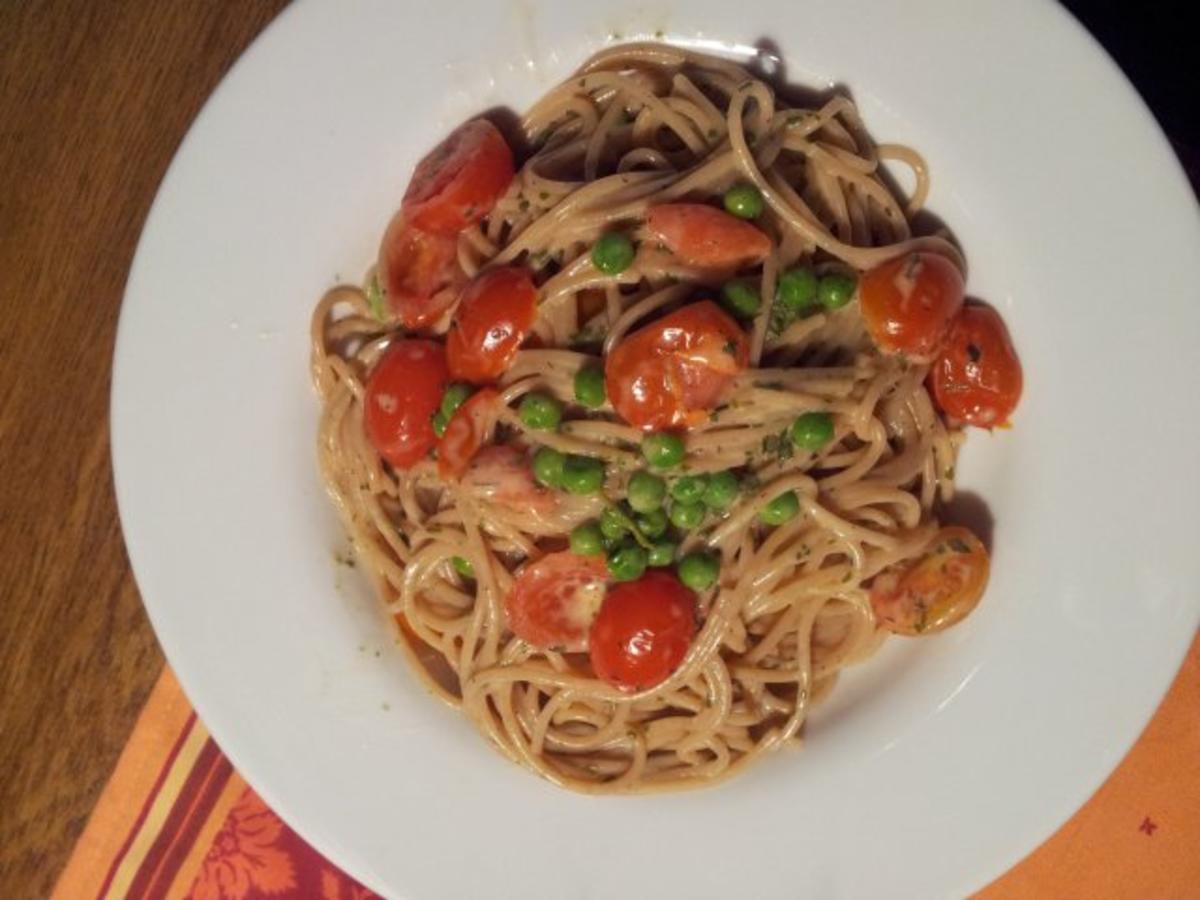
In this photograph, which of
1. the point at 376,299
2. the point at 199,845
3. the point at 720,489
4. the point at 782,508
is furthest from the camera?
the point at 199,845

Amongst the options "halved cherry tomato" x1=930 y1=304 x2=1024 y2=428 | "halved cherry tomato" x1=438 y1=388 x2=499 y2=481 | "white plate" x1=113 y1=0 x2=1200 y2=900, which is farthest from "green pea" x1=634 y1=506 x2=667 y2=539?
"halved cherry tomato" x1=930 y1=304 x2=1024 y2=428

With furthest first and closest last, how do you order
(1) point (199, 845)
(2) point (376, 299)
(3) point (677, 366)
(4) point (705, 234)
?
1. (1) point (199, 845)
2. (2) point (376, 299)
3. (4) point (705, 234)
4. (3) point (677, 366)

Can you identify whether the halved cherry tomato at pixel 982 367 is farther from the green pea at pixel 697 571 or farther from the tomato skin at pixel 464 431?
the tomato skin at pixel 464 431

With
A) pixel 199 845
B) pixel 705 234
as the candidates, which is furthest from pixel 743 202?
pixel 199 845

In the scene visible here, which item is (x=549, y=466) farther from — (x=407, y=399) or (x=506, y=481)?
(x=407, y=399)

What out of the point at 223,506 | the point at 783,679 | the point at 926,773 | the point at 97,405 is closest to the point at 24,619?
the point at 97,405

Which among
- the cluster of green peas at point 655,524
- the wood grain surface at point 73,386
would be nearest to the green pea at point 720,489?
the cluster of green peas at point 655,524

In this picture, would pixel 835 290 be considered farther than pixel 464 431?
No

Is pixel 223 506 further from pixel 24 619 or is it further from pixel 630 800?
pixel 630 800
